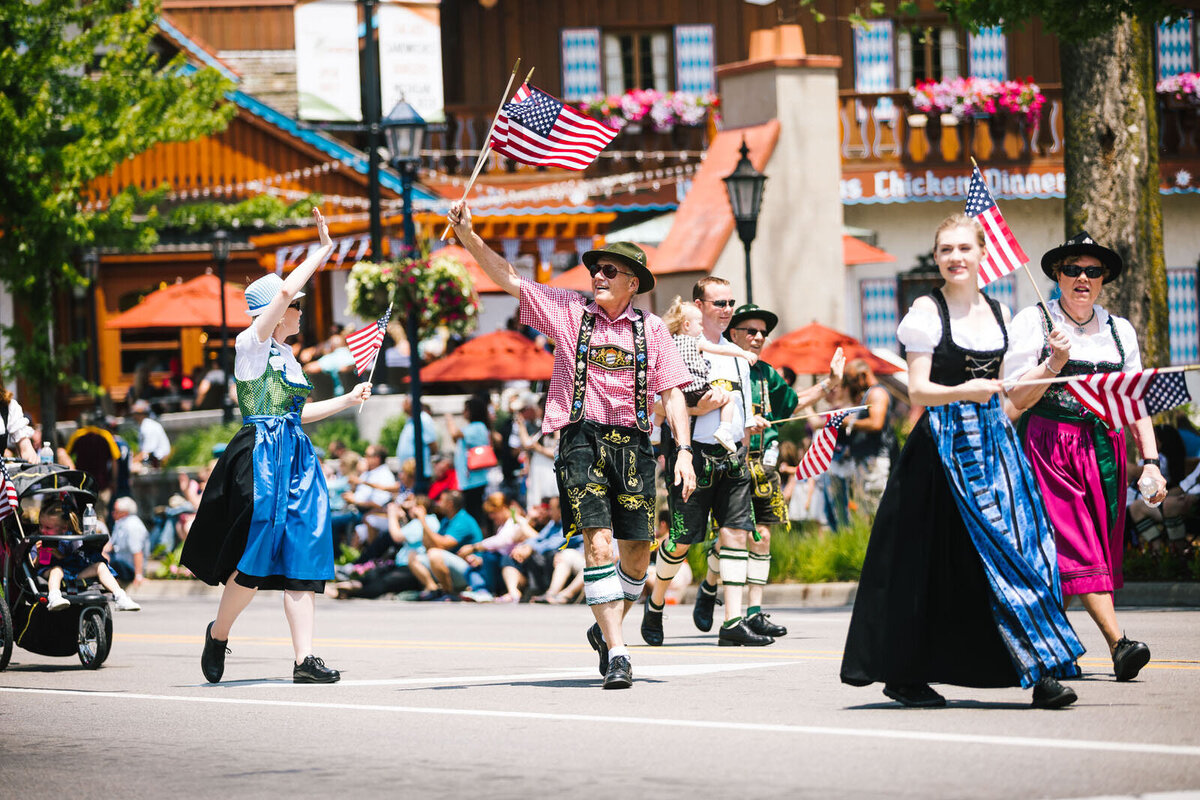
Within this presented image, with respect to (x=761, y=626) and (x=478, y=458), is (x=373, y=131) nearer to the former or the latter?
(x=478, y=458)

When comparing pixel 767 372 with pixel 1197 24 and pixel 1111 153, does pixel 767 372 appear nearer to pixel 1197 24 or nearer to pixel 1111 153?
pixel 1111 153

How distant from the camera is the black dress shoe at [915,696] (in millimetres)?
7816

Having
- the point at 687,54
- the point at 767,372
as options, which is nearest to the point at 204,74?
the point at 687,54

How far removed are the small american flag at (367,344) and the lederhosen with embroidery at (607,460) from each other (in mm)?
2895

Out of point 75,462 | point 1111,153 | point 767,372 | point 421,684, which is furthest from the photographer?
point 75,462

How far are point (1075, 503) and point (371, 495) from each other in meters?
12.8

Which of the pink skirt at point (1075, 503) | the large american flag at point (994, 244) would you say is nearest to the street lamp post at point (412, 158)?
the large american flag at point (994, 244)

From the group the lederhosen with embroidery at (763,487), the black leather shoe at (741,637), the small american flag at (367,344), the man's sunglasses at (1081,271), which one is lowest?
the black leather shoe at (741,637)

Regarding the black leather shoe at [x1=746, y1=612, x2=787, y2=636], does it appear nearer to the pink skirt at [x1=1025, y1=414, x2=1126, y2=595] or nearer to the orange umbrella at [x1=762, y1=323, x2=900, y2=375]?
the pink skirt at [x1=1025, y1=414, x2=1126, y2=595]

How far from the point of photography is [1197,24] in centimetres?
3189

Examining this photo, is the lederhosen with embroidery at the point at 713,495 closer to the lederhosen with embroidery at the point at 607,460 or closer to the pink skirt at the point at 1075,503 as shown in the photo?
the lederhosen with embroidery at the point at 607,460

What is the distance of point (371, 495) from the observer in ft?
67.8

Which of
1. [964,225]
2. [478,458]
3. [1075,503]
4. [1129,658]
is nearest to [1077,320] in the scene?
[1075,503]

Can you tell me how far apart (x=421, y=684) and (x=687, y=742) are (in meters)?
2.80
